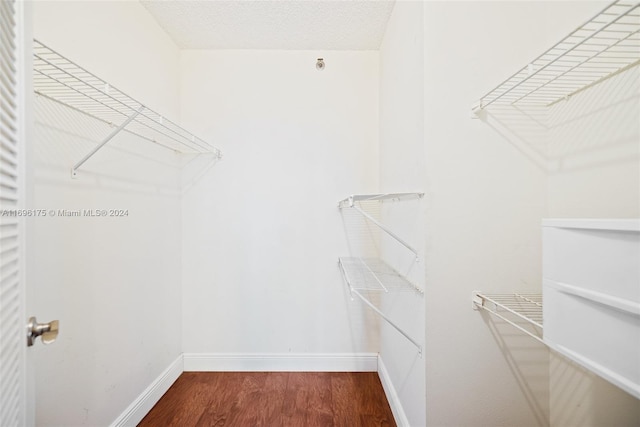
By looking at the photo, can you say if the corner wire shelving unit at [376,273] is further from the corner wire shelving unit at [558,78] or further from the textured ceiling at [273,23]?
the textured ceiling at [273,23]

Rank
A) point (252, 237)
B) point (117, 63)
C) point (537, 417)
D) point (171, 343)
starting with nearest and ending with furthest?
point (537, 417) → point (117, 63) → point (171, 343) → point (252, 237)

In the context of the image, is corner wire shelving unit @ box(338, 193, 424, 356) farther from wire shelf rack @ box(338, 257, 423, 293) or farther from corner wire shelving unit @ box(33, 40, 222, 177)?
corner wire shelving unit @ box(33, 40, 222, 177)

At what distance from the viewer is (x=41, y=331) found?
0.70 m

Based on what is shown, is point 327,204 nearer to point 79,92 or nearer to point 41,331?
point 79,92

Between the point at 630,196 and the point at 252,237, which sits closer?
the point at 630,196

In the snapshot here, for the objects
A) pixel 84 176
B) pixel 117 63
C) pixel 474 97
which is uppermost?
pixel 117 63

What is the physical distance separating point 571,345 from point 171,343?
6.61 feet

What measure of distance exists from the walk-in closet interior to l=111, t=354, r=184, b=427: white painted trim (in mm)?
12

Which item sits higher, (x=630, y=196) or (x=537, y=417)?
(x=630, y=196)

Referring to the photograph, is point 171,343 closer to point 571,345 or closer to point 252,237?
point 252,237

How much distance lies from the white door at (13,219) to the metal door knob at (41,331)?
1 centimetres

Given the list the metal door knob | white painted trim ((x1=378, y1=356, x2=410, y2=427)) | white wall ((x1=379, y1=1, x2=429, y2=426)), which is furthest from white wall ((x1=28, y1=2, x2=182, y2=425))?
white painted trim ((x1=378, y1=356, x2=410, y2=427))

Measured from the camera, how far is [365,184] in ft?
6.31

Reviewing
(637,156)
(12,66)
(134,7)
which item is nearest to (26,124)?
(12,66)
